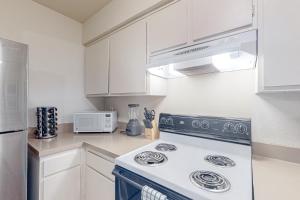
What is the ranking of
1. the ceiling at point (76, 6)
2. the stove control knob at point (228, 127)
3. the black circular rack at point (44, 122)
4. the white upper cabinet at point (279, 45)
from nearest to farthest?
the white upper cabinet at point (279, 45) → the stove control knob at point (228, 127) → the black circular rack at point (44, 122) → the ceiling at point (76, 6)

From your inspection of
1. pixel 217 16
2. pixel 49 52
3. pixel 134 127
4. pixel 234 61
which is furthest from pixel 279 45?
pixel 49 52

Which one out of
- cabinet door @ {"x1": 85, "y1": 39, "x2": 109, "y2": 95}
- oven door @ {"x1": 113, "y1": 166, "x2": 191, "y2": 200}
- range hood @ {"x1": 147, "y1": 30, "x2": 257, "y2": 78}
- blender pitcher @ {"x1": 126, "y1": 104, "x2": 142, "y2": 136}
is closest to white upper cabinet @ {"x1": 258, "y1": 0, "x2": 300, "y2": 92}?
range hood @ {"x1": 147, "y1": 30, "x2": 257, "y2": 78}

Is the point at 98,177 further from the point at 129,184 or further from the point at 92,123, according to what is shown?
the point at 92,123

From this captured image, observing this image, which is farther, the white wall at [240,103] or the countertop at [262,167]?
the white wall at [240,103]

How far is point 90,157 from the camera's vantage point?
1.35 m

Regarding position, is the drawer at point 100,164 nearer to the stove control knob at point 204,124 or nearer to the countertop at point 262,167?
the countertop at point 262,167

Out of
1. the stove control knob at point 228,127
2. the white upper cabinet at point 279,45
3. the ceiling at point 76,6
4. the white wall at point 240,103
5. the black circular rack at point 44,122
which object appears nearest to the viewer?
the white upper cabinet at point 279,45

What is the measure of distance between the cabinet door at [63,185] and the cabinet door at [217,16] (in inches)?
59.9

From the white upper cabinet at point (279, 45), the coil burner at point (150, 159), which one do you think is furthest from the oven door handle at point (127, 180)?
the white upper cabinet at point (279, 45)

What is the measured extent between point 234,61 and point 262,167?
26.1 inches

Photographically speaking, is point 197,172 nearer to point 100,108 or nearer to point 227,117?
point 227,117

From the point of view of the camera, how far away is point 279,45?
2.53ft

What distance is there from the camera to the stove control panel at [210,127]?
1048mm

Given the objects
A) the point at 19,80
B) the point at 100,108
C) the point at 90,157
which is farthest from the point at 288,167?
the point at 100,108
